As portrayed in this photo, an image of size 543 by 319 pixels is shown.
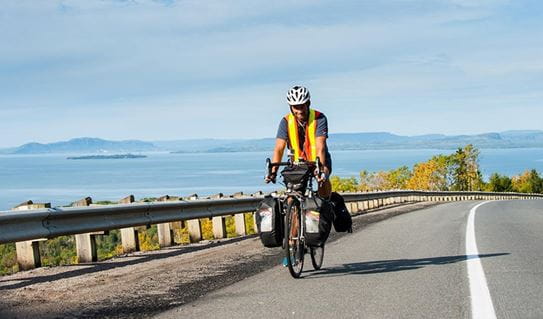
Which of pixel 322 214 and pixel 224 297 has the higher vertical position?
pixel 322 214

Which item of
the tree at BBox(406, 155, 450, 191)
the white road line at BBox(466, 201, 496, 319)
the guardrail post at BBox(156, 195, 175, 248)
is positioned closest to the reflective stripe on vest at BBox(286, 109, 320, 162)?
the white road line at BBox(466, 201, 496, 319)

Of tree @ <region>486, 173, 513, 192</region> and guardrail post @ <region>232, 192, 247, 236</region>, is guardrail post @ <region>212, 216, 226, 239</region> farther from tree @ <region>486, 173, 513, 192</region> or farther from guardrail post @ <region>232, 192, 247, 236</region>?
tree @ <region>486, 173, 513, 192</region>

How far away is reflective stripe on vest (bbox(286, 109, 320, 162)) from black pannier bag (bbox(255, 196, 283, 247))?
0.64 meters

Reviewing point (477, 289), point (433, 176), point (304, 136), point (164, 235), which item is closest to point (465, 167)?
point (433, 176)

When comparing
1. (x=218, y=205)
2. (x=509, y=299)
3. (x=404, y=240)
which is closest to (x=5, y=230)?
(x=509, y=299)

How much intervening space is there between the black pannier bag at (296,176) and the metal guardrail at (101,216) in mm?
2760

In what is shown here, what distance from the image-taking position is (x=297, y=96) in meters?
7.83

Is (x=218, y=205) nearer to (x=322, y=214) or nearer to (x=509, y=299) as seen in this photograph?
(x=322, y=214)

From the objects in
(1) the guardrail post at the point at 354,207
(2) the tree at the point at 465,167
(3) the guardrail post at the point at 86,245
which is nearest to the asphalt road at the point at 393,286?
(3) the guardrail post at the point at 86,245

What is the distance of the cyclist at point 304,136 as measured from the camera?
7.94 meters

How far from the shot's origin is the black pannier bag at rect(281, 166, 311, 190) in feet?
25.7

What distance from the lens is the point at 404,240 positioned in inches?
495

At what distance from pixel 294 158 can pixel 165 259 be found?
3.05 meters

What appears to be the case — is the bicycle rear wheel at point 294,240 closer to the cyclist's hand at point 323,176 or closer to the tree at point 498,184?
the cyclist's hand at point 323,176
